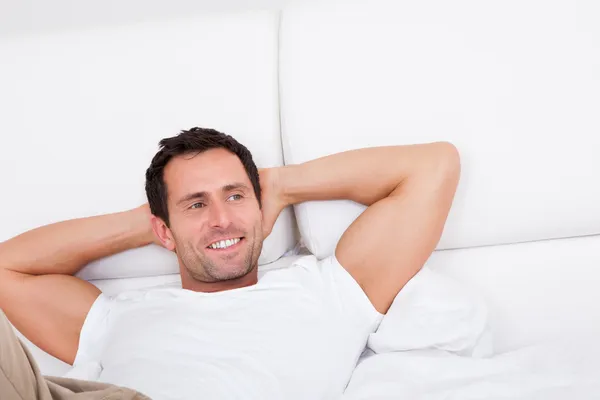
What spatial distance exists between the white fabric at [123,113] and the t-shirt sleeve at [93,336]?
6.4 inches

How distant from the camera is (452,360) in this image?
3.84 ft

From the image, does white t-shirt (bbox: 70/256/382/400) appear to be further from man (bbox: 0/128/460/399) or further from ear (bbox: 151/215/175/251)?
ear (bbox: 151/215/175/251)

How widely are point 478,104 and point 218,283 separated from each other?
722mm

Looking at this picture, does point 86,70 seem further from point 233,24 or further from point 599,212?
point 599,212

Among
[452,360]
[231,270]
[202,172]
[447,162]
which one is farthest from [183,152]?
[452,360]

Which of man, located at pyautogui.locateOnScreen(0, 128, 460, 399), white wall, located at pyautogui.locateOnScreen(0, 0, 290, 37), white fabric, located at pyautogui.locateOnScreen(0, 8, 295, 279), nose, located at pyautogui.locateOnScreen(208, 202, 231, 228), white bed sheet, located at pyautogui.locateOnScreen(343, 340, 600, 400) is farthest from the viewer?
white wall, located at pyautogui.locateOnScreen(0, 0, 290, 37)

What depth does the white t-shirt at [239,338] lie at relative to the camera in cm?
115

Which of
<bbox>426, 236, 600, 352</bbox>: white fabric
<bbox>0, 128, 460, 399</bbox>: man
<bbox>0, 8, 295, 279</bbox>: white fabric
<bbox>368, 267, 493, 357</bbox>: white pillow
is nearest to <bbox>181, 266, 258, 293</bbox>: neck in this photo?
<bbox>0, 128, 460, 399</bbox>: man

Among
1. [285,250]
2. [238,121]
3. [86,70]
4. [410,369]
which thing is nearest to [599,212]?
[410,369]

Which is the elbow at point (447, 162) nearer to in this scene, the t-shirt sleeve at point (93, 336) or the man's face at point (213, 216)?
the man's face at point (213, 216)

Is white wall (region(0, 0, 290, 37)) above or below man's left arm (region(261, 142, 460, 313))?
above

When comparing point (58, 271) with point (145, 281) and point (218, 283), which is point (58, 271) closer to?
point (145, 281)

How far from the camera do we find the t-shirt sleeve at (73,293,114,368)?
1298mm

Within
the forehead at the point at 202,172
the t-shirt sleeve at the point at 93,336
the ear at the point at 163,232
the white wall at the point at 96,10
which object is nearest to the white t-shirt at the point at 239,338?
the t-shirt sleeve at the point at 93,336
